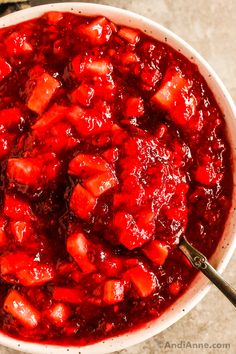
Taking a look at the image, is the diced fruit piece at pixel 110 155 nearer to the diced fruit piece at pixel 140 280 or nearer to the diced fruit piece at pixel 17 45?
the diced fruit piece at pixel 140 280

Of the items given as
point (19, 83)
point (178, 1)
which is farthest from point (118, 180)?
point (178, 1)

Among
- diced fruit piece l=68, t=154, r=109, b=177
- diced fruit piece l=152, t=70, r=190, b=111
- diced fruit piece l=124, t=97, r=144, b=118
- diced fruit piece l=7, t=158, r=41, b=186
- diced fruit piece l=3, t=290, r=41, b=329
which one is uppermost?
diced fruit piece l=152, t=70, r=190, b=111

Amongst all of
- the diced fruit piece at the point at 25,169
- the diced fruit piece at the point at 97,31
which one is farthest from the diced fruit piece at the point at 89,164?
the diced fruit piece at the point at 97,31

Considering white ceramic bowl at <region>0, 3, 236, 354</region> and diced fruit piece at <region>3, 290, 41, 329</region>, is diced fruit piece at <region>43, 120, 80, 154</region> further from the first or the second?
diced fruit piece at <region>3, 290, 41, 329</region>

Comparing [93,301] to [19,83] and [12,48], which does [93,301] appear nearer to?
[19,83]

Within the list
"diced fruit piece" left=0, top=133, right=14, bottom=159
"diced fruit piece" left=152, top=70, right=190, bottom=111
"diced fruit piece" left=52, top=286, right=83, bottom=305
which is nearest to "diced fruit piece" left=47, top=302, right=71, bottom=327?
"diced fruit piece" left=52, top=286, right=83, bottom=305

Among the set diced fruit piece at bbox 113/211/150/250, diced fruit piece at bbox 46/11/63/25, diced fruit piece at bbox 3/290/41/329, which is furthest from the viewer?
diced fruit piece at bbox 46/11/63/25

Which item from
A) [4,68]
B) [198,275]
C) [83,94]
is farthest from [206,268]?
[4,68]

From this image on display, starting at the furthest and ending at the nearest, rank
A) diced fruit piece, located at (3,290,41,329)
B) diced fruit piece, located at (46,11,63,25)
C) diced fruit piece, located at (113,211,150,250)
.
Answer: diced fruit piece, located at (46,11,63,25) < diced fruit piece, located at (3,290,41,329) < diced fruit piece, located at (113,211,150,250)
